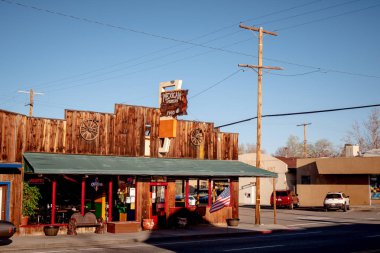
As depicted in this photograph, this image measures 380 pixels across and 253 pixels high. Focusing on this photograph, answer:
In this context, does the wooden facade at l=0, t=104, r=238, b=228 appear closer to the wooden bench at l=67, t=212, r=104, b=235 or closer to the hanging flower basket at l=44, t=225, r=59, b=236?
the hanging flower basket at l=44, t=225, r=59, b=236

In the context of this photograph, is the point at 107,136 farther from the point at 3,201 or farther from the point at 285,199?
the point at 285,199

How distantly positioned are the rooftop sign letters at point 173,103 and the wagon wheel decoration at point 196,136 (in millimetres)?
2896

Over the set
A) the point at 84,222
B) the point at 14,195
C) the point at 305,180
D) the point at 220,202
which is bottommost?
the point at 84,222

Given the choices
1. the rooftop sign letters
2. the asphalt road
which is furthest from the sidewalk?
the rooftop sign letters

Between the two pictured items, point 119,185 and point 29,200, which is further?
point 119,185

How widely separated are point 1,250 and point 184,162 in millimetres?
13370

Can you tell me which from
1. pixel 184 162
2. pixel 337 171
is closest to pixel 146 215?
pixel 184 162

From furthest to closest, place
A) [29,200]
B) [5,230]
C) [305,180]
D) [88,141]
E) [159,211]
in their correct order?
[305,180], [159,211], [88,141], [29,200], [5,230]

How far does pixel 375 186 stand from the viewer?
54469 millimetres

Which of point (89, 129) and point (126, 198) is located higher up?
point (89, 129)

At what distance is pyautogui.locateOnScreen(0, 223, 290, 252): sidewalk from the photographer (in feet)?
67.3

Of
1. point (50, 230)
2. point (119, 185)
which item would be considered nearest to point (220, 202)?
point (119, 185)

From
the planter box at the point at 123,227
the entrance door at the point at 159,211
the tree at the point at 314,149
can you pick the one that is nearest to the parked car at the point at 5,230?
the planter box at the point at 123,227

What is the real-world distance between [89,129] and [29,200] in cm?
481
